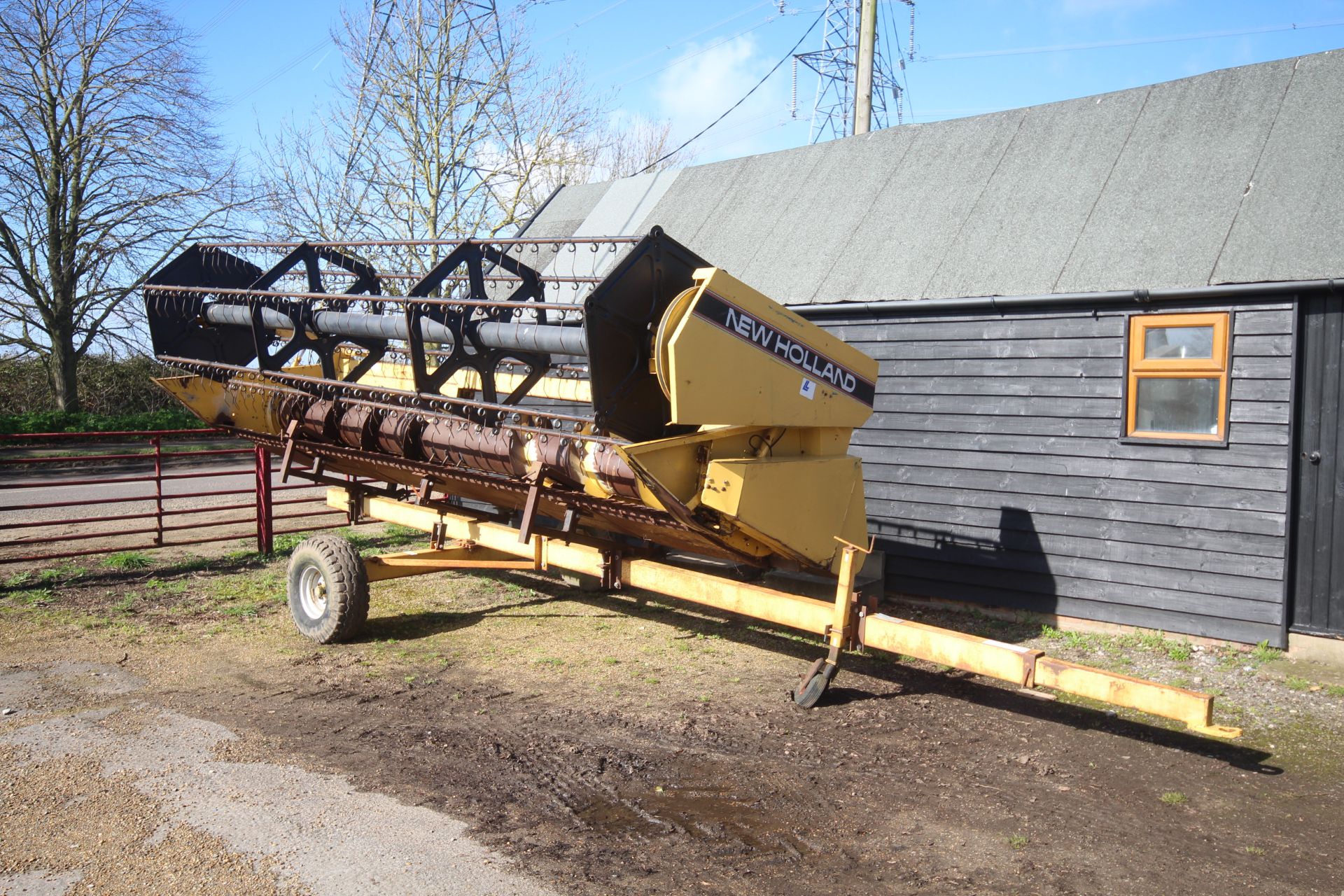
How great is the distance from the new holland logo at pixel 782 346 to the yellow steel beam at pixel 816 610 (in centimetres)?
98

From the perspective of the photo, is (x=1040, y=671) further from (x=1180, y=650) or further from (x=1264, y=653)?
(x=1264, y=653)

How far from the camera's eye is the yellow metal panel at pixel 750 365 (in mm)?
Result: 4977

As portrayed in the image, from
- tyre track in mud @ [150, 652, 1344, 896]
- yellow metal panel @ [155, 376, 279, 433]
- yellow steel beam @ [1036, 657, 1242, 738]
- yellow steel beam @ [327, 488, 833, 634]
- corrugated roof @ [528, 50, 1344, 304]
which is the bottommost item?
tyre track in mud @ [150, 652, 1344, 896]

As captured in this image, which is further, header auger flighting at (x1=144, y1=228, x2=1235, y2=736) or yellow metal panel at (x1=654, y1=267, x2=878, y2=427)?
header auger flighting at (x1=144, y1=228, x2=1235, y2=736)

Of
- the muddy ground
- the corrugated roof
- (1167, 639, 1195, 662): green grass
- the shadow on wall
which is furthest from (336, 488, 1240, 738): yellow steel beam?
the corrugated roof

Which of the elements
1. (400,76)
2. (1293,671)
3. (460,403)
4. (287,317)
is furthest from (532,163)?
(1293,671)

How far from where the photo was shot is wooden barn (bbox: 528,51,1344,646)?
6.70 metres

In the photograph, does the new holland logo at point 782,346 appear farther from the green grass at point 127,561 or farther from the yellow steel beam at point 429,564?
the green grass at point 127,561

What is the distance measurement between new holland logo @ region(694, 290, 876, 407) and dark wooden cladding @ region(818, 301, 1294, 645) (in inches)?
96.7

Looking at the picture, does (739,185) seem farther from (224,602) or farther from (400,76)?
(400,76)

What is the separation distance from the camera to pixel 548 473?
6.27 metres

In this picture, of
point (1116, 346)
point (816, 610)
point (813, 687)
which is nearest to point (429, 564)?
point (813, 687)

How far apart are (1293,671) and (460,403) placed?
5.63 m

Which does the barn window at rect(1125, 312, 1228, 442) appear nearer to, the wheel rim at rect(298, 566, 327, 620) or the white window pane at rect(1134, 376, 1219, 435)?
the white window pane at rect(1134, 376, 1219, 435)
